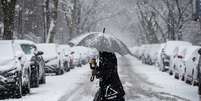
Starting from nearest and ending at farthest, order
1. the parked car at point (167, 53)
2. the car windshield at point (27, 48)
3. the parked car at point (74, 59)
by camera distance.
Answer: the car windshield at point (27, 48)
the parked car at point (167, 53)
the parked car at point (74, 59)

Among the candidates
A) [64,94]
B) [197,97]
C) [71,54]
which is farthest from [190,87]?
[71,54]

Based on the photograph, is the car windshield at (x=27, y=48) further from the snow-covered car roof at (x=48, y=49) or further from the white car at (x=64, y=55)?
the white car at (x=64, y=55)

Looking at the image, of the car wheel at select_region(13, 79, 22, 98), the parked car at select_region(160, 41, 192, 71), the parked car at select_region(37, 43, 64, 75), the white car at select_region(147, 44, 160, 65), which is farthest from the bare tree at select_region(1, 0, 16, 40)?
the white car at select_region(147, 44, 160, 65)

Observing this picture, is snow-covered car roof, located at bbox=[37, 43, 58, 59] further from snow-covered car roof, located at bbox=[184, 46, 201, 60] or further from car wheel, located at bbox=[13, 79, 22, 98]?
car wheel, located at bbox=[13, 79, 22, 98]

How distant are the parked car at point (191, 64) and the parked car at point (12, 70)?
7560mm

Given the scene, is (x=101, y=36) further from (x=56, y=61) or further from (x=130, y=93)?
(x=56, y=61)

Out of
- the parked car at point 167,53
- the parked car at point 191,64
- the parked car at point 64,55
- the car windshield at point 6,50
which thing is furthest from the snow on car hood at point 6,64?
the parked car at point 167,53

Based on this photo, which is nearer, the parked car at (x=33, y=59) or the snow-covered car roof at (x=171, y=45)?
the parked car at (x=33, y=59)

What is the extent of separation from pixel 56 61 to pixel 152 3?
29905 mm

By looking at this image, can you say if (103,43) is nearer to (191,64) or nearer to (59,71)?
(191,64)

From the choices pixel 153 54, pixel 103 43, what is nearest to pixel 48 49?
pixel 153 54

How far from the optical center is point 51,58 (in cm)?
2769

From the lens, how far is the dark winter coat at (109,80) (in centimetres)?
988

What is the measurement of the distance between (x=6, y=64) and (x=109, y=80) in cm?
625
